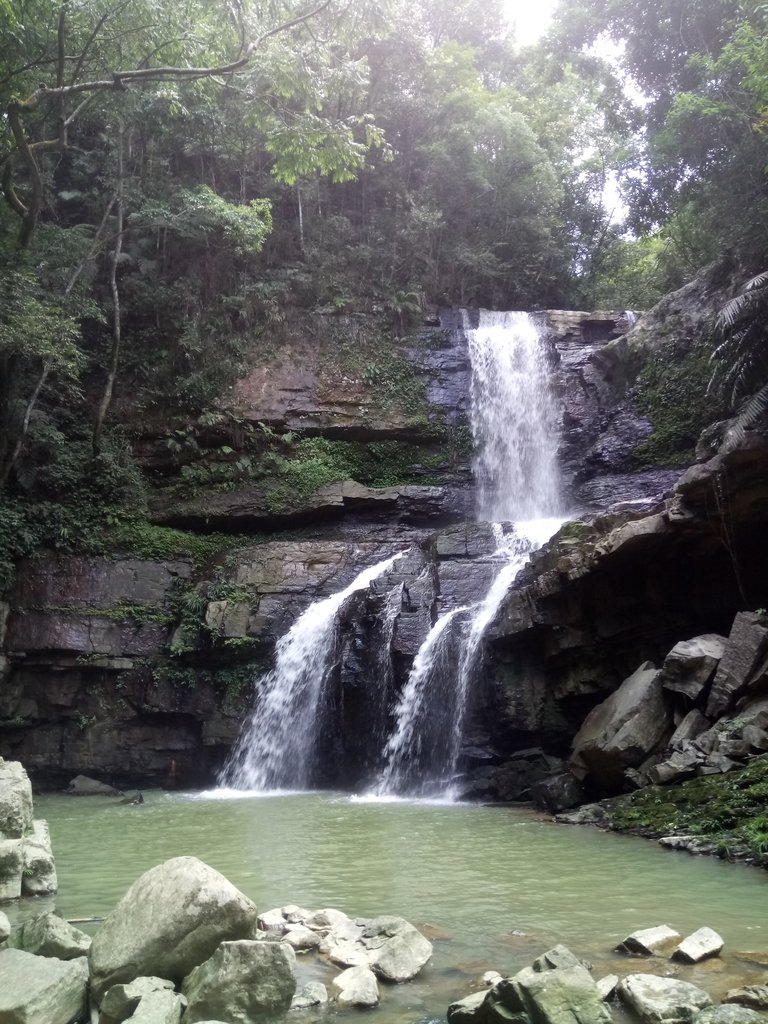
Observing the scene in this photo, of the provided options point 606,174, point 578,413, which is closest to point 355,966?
point 578,413

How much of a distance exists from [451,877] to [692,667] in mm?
4770

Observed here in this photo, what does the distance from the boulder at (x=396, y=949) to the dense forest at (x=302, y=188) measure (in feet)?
28.9

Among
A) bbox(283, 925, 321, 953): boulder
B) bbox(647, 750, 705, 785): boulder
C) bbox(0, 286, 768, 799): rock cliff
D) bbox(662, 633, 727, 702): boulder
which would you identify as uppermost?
bbox(0, 286, 768, 799): rock cliff

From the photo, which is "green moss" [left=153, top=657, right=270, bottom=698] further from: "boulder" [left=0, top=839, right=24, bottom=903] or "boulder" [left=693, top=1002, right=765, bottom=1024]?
"boulder" [left=693, top=1002, right=765, bottom=1024]

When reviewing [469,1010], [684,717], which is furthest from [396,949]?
[684,717]

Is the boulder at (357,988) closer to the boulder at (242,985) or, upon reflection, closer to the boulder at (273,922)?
the boulder at (242,985)

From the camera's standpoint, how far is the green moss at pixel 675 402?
1669 cm

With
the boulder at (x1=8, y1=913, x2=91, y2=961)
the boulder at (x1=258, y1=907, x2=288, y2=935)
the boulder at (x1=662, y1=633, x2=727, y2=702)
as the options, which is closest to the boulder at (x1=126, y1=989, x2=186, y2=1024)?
the boulder at (x1=8, y1=913, x2=91, y2=961)

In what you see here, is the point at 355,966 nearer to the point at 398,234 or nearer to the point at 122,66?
the point at 122,66

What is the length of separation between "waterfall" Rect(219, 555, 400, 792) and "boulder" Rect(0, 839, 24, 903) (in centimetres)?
786

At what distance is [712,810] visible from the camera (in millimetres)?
7633

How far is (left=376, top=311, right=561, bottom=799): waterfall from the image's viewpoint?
12.0 m

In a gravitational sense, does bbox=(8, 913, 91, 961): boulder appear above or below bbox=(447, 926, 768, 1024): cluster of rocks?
above

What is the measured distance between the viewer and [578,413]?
752 inches
